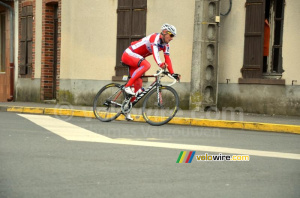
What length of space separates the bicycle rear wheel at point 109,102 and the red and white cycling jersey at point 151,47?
0.76 meters

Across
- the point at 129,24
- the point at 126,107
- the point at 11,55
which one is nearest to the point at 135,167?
the point at 126,107

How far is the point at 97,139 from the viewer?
6.99m

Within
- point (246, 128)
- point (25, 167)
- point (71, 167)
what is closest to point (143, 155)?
point (71, 167)

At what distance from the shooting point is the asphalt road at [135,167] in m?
4.26

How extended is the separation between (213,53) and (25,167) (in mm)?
8116

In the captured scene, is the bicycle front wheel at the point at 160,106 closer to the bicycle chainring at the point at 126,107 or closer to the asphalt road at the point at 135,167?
the bicycle chainring at the point at 126,107

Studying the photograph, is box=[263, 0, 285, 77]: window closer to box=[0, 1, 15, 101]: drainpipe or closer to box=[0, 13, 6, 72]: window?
box=[0, 1, 15, 101]: drainpipe

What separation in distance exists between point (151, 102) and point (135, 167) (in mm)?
3795

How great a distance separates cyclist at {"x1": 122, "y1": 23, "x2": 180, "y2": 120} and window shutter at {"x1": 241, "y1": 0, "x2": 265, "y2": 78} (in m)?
4.22

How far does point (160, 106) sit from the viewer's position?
875cm

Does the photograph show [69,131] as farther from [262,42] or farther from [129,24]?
[129,24]

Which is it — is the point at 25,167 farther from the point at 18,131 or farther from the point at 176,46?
the point at 176,46

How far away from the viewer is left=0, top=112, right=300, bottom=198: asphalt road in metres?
4.26

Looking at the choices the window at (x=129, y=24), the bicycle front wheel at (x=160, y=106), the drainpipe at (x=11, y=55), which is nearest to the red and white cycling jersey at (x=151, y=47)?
the bicycle front wheel at (x=160, y=106)
